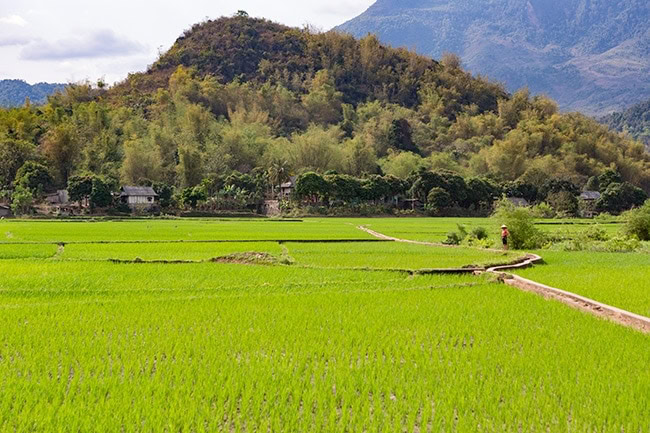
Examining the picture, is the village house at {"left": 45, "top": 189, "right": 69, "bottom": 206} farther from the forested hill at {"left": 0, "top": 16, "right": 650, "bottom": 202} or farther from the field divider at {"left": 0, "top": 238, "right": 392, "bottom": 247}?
the field divider at {"left": 0, "top": 238, "right": 392, "bottom": 247}

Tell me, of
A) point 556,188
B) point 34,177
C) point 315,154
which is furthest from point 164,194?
point 556,188

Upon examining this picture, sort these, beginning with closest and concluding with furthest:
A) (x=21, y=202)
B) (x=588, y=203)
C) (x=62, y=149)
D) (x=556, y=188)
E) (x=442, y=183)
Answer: (x=21, y=202) → (x=442, y=183) → (x=62, y=149) → (x=556, y=188) → (x=588, y=203)

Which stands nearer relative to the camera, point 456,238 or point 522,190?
point 456,238

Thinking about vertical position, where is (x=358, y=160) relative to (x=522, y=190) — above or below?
above

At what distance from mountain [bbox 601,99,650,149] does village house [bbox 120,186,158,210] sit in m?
135

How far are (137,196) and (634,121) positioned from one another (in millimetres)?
148493

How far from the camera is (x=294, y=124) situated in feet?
316

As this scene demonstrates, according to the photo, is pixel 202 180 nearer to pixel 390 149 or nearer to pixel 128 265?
pixel 390 149

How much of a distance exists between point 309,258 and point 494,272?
6.43 meters

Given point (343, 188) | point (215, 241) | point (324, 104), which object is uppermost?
point (324, 104)

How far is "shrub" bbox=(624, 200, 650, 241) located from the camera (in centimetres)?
2636

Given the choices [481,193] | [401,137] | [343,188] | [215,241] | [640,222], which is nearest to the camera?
[215,241]

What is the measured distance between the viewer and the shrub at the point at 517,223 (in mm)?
21922

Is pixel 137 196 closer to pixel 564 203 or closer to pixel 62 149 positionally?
pixel 62 149
